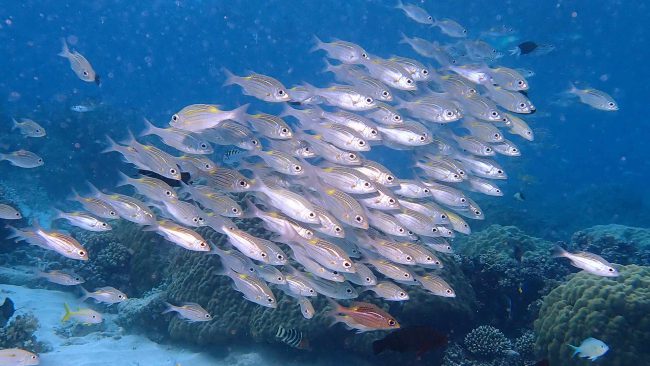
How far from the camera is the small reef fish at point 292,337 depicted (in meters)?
6.80

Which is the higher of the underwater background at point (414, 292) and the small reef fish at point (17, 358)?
the underwater background at point (414, 292)

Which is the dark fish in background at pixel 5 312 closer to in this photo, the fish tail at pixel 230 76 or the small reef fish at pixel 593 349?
the fish tail at pixel 230 76

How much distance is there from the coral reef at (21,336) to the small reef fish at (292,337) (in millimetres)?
4278

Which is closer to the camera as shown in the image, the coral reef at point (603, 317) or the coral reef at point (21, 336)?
the coral reef at point (603, 317)

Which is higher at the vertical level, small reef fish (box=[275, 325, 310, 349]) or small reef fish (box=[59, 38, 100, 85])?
small reef fish (box=[59, 38, 100, 85])

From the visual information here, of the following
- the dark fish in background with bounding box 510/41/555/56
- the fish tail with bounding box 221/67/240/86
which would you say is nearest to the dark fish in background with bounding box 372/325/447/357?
the fish tail with bounding box 221/67/240/86

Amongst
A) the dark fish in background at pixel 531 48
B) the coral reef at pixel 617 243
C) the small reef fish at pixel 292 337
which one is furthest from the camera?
the coral reef at pixel 617 243

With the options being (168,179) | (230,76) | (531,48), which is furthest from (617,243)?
(168,179)

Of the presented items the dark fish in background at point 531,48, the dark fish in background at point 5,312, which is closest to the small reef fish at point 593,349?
the dark fish in background at point 531,48

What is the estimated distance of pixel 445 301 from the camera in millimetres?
7898

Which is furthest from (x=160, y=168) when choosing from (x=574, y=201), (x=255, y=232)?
(x=574, y=201)

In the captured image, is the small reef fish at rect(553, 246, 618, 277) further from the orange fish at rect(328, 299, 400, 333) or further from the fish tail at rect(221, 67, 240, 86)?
the fish tail at rect(221, 67, 240, 86)

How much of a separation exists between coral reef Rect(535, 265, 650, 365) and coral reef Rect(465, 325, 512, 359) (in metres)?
0.58

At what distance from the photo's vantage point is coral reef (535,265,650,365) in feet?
21.1
